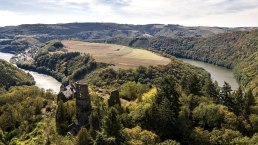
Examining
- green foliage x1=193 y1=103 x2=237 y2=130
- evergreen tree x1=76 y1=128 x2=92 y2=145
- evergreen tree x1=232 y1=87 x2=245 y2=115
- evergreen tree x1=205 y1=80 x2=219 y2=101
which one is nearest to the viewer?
evergreen tree x1=76 y1=128 x2=92 y2=145

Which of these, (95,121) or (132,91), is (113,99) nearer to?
(95,121)

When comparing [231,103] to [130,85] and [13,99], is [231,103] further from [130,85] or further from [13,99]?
[13,99]

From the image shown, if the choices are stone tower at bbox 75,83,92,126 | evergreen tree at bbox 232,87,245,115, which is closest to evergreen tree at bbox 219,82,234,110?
evergreen tree at bbox 232,87,245,115

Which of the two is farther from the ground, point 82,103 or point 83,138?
point 82,103

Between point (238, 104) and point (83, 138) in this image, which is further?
point (238, 104)

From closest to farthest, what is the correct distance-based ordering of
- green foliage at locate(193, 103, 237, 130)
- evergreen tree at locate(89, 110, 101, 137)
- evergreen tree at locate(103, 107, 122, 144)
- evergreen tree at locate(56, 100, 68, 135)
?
evergreen tree at locate(103, 107, 122, 144) → evergreen tree at locate(89, 110, 101, 137) → green foliage at locate(193, 103, 237, 130) → evergreen tree at locate(56, 100, 68, 135)

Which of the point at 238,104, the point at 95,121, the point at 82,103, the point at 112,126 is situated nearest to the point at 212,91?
the point at 238,104

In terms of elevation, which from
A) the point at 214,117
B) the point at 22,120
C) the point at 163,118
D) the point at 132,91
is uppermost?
the point at 163,118

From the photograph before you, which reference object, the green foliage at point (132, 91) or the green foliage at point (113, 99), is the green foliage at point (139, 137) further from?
the green foliage at point (132, 91)

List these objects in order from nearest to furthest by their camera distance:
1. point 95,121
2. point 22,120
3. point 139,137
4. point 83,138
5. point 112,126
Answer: point 83,138
point 112,126
point 139,137
point 95,121
point 22,120

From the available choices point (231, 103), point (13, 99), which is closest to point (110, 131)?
point (231, 103)

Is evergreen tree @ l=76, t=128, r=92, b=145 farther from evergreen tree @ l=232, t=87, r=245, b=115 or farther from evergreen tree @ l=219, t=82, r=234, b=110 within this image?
evergreen tree @ l=219, t=82, r=234, b=110
